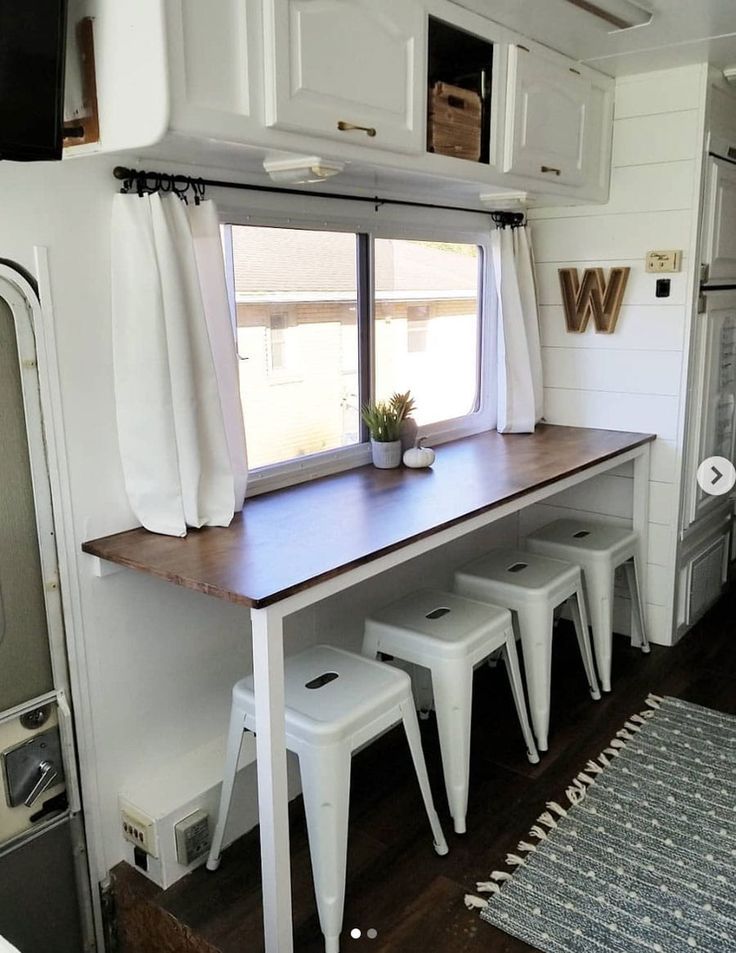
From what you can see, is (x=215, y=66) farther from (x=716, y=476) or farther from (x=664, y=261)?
(x=716, y=476)

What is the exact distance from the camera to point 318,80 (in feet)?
6.09

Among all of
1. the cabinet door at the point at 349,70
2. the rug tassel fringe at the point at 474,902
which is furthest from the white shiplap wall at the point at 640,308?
the rug tassel fringe at the point at 474,902

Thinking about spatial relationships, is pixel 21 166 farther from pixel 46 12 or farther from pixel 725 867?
pixel 725 867

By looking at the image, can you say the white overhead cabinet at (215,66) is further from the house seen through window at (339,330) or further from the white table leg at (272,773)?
the white table leg at (272,773)

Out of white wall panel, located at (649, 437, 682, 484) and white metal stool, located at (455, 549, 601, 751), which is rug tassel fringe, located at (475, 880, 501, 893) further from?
white wall panel, located at (649, 437, 682, 484)

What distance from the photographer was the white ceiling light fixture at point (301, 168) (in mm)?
1912

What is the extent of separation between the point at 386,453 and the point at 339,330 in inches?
16.6

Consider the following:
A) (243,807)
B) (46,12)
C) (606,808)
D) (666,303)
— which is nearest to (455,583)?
(606,808)

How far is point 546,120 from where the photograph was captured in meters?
2.74

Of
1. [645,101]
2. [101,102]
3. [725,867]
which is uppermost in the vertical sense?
[645,101]

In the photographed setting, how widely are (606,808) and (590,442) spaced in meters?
1.33

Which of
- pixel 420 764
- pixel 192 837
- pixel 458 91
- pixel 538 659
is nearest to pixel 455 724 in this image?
pixel 420 764

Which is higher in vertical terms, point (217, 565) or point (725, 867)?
point (217, 565)

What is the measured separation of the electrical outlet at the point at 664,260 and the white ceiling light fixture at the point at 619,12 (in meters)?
0.83
